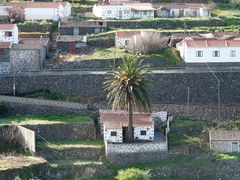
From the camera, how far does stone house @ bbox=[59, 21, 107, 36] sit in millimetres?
92500

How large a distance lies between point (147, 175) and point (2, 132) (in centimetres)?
1275

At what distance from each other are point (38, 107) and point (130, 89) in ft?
30.6

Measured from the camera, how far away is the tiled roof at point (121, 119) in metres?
73.0

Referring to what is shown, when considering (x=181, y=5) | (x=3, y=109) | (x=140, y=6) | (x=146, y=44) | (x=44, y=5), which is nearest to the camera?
(x=3, y=109)

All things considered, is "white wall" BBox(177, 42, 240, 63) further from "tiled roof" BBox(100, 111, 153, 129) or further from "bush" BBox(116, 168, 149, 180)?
"bush" BBox(116, 168, 149, 180)

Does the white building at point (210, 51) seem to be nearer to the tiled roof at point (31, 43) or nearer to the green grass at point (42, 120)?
the tiled roof at point (31, 43)

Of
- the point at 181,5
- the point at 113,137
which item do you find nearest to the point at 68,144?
the point at 113,137

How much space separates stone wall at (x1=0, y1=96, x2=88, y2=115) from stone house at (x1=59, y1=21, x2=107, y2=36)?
16.5 m

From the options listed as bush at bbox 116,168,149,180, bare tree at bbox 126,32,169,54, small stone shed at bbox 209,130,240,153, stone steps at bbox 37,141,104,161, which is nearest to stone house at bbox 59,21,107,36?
bare tree at bbox 126,32,169,54

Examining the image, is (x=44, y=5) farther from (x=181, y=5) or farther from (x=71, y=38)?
(x=181, y=5)

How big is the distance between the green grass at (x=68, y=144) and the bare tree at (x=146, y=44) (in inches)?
566

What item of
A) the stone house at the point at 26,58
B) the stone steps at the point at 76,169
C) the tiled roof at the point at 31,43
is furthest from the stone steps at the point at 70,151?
the tiled roof at the point at 31,43

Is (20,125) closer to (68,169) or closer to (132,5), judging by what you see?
(68,169)

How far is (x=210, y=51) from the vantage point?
3305 inches
